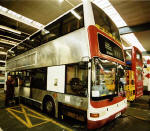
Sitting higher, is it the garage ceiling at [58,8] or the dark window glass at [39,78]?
the garage ceiling at [58,8]

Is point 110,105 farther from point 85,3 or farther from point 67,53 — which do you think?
point 85,3

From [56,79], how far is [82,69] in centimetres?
154

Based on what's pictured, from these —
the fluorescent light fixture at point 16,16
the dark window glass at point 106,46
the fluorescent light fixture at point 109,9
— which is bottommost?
the dark window glass at point 106,46

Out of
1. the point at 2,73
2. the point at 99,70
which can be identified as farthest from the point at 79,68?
the point at 2,73

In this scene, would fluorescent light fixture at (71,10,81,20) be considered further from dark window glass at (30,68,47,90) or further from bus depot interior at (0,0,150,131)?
dark window glass at (30,68,47,90)

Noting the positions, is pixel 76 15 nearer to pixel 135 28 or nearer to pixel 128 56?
pixel 128 56

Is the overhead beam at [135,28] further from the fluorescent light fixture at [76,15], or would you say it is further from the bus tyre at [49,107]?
the bus tyre at [49,107]

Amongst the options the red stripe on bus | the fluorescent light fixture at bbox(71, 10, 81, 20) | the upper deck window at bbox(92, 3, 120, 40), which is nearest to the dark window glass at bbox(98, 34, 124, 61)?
the upper deck window at bbox(92, 3, 120, 40)

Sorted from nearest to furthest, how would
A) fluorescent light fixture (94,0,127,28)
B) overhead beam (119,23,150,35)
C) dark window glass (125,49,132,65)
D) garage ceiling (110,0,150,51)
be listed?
garage ceiling (110,0,150,51), fluorescent light fixture (94,0,127,28), dark window glass (125,49,132,65), overhead beam (119,23,150,35)

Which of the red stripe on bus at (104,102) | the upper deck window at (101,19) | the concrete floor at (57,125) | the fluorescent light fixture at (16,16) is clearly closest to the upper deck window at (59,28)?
the upper deck window at (101,19)

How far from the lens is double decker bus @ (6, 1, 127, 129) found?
3359mm

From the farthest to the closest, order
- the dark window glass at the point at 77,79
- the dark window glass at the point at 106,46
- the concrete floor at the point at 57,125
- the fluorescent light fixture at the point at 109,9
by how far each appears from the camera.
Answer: the fluorescent light fixture at the point at 109,9 < the concrete floor at the point at 57,125 < the dark window glass at the point at 106,46 < the dark window glass at the point at 77,79

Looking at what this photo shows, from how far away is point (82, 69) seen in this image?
11.7ft

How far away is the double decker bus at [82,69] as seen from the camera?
336 centimetres
